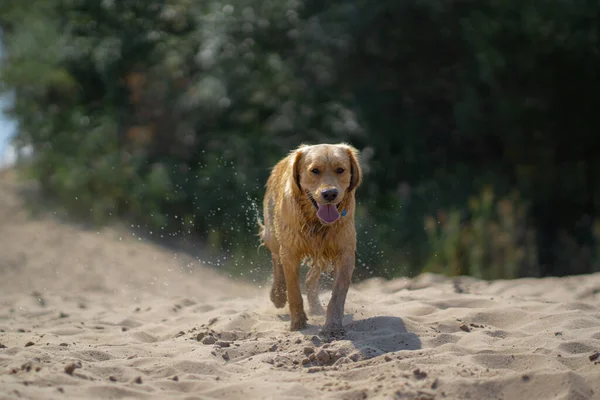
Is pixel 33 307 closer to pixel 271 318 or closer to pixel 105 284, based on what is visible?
pixel 105 284

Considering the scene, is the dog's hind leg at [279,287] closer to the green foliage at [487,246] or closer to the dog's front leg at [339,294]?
the dog's front leg at [339,294]

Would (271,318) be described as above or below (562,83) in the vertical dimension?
below

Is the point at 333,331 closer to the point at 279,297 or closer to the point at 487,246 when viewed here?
the point at 279,297

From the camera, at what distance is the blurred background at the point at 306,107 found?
1234cm

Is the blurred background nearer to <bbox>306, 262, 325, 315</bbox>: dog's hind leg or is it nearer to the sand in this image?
the sand

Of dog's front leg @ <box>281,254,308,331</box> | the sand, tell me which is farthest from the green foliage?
dog's front leg @ <box>281,254,308,331</box>

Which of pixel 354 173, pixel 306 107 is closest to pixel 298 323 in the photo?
pixel 354 173

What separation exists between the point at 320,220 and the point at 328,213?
0.32 ft

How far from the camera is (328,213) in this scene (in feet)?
18.4

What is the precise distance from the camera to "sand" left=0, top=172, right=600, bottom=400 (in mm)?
4105

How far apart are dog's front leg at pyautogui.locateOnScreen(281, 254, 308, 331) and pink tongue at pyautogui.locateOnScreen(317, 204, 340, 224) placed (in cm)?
50

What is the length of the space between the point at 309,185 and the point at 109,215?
26.4 ft

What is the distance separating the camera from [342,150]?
5.86m

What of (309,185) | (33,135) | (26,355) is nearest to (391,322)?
(309,185)
